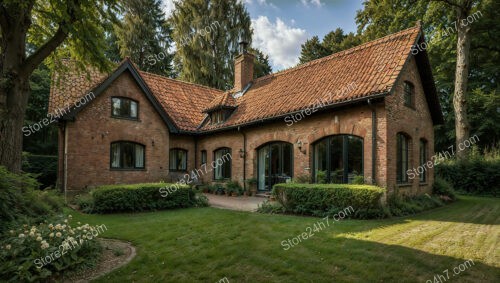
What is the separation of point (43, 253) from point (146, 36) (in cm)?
2947

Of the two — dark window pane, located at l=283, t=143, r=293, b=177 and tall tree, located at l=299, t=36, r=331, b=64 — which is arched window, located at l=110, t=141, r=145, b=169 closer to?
dark window pane, located at l=283, t=143, r=293, b=177

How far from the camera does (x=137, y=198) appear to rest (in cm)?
1066

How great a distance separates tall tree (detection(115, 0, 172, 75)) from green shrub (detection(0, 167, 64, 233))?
24.5 m

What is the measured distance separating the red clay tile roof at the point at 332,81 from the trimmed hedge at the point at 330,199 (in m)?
3.30

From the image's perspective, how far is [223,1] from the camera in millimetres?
28844

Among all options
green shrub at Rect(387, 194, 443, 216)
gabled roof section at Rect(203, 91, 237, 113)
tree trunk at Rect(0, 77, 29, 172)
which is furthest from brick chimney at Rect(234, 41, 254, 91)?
tree trunk at Rect(0, 77, 29, 172)

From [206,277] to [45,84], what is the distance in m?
26.9

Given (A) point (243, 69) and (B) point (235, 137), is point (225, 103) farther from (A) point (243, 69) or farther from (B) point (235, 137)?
(A) point (243, 69)

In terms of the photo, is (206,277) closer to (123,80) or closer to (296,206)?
(296,206)

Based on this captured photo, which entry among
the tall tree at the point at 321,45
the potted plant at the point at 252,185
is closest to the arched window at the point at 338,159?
the potted plant at the point at 252,185

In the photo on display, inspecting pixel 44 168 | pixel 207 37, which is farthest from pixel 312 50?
pixel 44 168

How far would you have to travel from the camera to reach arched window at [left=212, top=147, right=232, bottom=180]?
54.9ft

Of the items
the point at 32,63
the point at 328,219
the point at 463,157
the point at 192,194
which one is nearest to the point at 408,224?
the point at 328,219

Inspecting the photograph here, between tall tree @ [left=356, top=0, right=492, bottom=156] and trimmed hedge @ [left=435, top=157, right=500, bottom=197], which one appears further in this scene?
tall tree @ [left=356, top=0, right=492, bottom=156]
